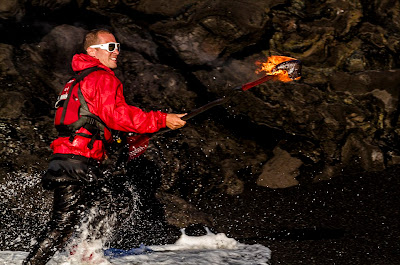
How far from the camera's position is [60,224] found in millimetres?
3340

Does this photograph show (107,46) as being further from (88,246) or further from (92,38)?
(88,246)

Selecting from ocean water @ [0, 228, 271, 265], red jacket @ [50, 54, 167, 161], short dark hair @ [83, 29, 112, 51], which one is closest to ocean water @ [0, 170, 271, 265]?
ocean water @ [0, 228, 271, 265]

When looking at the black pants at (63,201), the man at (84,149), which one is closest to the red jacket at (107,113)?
the man at (84,149)

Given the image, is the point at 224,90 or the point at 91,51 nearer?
the point at 91,51

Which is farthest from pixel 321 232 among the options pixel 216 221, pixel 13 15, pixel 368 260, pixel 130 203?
pixel 13 15

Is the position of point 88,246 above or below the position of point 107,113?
below

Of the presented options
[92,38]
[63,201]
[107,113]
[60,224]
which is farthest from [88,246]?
[92,38]

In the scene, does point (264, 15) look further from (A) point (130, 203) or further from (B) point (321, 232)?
(A) point (130, 203)

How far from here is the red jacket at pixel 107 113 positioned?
128 inches

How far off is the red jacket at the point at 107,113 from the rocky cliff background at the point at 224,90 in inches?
101

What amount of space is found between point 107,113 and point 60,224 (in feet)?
3.12

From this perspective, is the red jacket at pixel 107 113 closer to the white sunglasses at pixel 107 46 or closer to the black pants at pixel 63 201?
the black pants at pixel 63 201

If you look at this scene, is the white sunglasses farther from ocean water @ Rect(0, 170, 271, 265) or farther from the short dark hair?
ocean water @ Rect(0, 170, 271, 265)

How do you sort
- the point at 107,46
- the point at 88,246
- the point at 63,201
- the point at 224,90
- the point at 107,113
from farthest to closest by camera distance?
the point at 224,90 → the point at 107,46 → the point at 88,246 → the point at 63,201 → the point at 107,113
